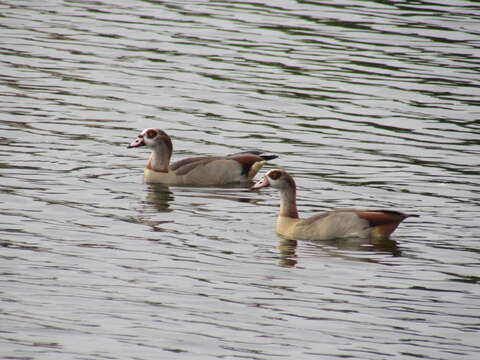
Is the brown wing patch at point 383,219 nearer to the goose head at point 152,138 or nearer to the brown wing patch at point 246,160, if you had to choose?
the brown wing patch at point 246,160

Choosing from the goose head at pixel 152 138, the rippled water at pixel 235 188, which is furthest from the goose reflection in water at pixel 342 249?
the goose head at pixel 152 138

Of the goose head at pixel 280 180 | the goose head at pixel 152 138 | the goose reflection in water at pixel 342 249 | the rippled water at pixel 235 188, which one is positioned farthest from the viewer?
the goose head at pixel 152 138

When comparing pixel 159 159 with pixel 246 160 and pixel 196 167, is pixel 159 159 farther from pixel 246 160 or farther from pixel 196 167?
pixel 246 160

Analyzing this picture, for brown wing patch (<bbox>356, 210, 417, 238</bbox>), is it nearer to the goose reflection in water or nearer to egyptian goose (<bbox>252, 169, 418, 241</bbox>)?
egyptian goose (<bbox>252, 169, 418, 241</bbox>)

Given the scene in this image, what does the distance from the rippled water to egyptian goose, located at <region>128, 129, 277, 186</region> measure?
327mm

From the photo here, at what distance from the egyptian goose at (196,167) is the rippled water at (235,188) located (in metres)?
0.33

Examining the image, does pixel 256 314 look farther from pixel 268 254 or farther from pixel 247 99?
pixel 247 99

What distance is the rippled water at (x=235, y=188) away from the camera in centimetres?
1064

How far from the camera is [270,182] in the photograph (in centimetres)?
1527

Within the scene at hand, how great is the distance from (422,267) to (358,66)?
13733 millimetres

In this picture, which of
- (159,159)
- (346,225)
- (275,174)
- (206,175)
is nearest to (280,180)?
(275,174)

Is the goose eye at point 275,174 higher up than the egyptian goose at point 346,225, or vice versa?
the goose eye at point 275,174

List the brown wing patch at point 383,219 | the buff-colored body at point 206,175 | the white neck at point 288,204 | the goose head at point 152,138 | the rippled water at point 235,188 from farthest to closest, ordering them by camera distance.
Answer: the goose head at point 152,138
the buff-colored body at point 206,175
the white neck at point 288,204
the brown wing patch at point 383,219
the rippled water at point 235,188

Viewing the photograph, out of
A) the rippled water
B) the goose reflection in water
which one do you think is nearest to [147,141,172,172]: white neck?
the rippled water
